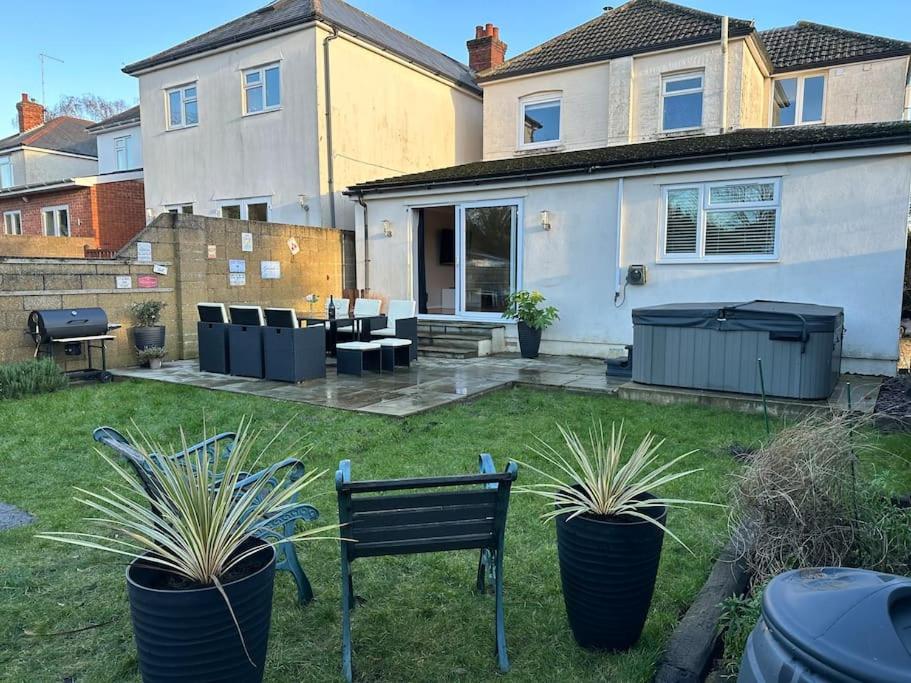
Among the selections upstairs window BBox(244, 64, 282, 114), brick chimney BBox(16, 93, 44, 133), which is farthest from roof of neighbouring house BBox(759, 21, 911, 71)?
brick chimney BBox(16, 93, 44, 133)

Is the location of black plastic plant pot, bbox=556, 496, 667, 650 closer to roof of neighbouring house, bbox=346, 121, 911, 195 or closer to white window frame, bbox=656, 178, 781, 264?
white window frame, bbox=656, 178, 781, 264

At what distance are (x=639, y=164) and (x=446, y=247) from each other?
21.6 ft

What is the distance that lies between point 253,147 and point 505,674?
586 inches

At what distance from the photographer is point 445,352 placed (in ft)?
35.9

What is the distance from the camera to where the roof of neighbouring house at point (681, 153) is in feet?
26.9

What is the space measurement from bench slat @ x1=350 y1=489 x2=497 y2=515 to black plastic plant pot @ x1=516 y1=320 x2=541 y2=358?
8049 millimetres

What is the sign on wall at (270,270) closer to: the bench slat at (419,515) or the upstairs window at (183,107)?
the upstairs window at (183,107)

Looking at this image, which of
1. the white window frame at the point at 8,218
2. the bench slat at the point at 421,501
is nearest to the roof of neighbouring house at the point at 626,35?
the bench slat at the point at 421,501

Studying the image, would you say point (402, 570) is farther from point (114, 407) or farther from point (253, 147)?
point (253, 147)

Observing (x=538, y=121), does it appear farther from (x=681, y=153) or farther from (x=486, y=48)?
(x=681, y=153)

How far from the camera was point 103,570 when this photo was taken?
3275 millimetres

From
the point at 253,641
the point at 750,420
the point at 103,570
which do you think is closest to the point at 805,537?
the point at 253,641

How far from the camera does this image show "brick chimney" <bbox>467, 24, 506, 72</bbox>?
58.5ft

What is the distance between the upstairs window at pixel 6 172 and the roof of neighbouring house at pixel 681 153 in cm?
2047
